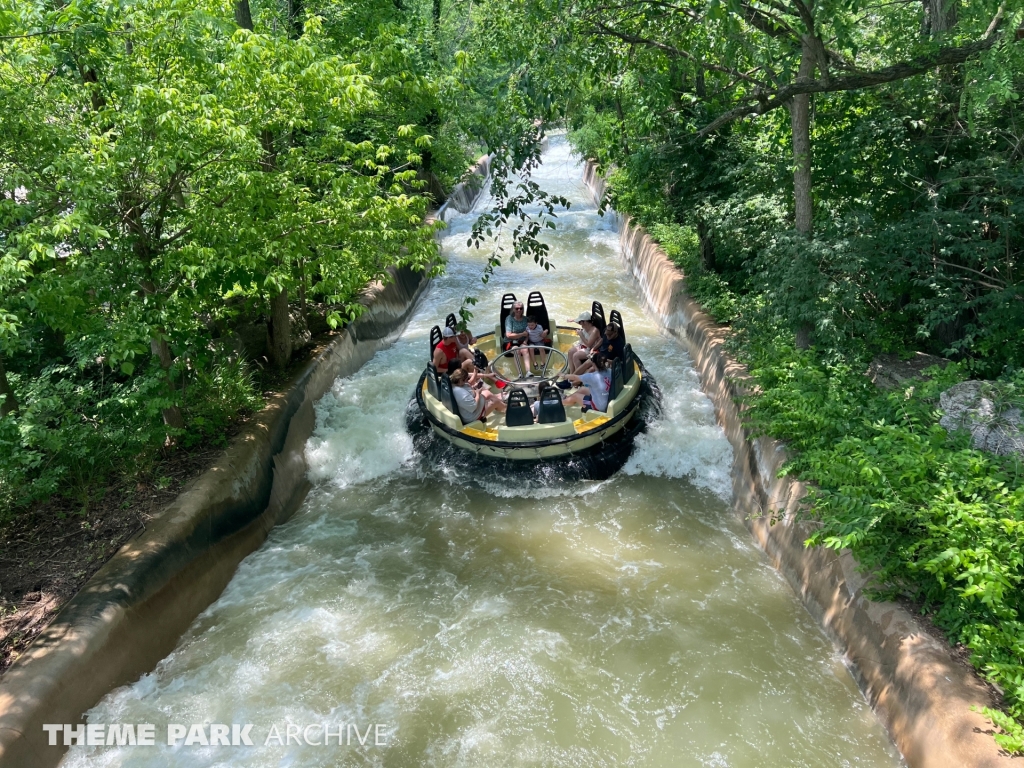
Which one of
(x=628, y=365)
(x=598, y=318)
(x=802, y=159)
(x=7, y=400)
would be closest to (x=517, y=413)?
(x=628, y=365)

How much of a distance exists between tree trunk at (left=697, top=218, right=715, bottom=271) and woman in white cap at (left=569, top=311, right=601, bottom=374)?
134 inches

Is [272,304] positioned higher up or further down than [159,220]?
further down

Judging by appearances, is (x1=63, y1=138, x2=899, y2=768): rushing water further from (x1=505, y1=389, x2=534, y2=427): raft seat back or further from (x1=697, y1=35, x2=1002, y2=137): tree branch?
(x1=697, y1=35, x2=1002, y2=137): tree branch

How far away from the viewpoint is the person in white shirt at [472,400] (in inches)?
326

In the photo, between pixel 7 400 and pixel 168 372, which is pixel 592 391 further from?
pixel 7 400

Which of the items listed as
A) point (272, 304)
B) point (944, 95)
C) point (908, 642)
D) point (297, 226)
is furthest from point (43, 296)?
point (944, 95)

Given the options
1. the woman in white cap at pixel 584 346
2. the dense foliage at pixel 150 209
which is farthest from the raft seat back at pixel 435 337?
the woman in white cap at pixel 584 346

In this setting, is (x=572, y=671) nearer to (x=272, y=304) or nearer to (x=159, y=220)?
(x=159, y=220)

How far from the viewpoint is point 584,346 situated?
9289 millimetres

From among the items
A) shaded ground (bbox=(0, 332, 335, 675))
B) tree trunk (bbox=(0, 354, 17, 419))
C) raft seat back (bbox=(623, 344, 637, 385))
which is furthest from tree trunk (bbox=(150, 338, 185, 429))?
raft seat back (bbox=(623, 344, 637, 385))

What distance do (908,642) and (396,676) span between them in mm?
3811

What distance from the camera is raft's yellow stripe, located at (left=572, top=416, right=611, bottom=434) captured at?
7906 mm

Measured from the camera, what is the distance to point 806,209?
26.6 feet

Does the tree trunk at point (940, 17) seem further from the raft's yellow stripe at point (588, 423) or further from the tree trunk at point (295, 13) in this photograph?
the tree trunk at point (295, 13)
